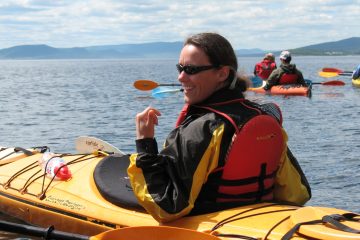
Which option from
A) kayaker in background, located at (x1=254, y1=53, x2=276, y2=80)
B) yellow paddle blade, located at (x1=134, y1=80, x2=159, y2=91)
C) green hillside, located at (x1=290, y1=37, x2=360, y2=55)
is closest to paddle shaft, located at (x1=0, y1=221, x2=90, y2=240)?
yellow paddle blade, located at (x1=134, y1=80, x2=159, y2=91)

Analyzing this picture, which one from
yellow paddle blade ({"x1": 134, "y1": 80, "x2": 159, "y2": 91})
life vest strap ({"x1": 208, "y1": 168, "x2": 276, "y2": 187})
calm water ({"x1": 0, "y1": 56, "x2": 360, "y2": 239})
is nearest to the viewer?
life vest strap ({"x1": 208, "y1": 168, "x2": 276, "y2": 187})

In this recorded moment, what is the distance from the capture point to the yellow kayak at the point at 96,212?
2965 millimetres

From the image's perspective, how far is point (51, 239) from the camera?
329 cm

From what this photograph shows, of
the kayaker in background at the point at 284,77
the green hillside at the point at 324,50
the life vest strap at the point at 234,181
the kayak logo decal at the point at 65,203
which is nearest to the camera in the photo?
the life vest strap at the point at 234,181

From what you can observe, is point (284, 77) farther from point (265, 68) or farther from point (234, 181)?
point (234, 181)

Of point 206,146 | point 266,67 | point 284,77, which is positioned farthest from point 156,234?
point 266,67

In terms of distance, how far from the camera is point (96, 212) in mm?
3873

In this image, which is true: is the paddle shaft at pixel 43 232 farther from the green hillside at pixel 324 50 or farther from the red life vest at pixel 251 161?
the green hillside at pixel 324 50

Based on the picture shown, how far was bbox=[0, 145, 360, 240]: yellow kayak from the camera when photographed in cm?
296

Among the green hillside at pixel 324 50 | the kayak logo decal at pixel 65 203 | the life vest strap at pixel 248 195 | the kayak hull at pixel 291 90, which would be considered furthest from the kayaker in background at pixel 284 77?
the green hillside at pixel 324 50

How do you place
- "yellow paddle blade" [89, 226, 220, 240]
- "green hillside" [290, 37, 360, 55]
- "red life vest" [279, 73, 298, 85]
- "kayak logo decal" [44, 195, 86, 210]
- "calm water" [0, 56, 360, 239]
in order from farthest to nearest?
"green hillside" [290, 37, 360, 55] < "red life vest" [279, 73, 298, 85] < "calm water" [0, 56, 360, 239] < "kayak logo decal" [44, 195, 86, 210] < "yellow paddle blade" [89, 226, 220, 240]

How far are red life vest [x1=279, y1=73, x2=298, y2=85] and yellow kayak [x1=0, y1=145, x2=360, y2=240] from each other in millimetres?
12079

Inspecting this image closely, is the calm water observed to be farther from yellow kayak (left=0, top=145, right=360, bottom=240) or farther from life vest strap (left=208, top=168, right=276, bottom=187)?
life vest strap (left=208, top=168, right=276, bottom=187)

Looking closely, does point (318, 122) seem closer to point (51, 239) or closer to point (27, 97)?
point (51, 239)
